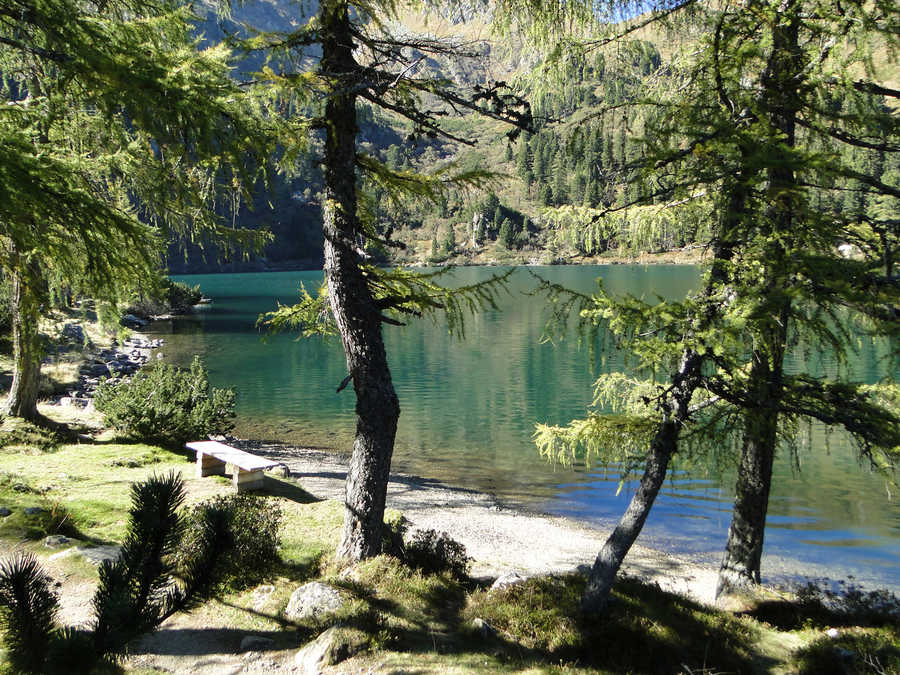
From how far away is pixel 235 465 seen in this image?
377 inches

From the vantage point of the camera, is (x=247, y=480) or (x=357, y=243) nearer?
(x=357, y=243)

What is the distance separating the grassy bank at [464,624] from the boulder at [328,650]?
36 millimetres

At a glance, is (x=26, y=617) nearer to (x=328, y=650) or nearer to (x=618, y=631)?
(x=328, y=650)

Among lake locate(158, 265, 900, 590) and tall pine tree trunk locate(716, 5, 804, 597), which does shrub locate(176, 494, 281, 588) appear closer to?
lake locate(158, 265, 900, 590)

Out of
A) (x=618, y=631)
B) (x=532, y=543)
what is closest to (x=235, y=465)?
(x=532, y=543)

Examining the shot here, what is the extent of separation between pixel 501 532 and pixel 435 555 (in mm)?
4890

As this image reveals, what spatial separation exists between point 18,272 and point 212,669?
4.04m

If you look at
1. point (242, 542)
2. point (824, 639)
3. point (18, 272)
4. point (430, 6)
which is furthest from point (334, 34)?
point (824, 639)

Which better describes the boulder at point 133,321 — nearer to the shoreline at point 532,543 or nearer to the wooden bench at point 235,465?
the shoreline at point 532,543

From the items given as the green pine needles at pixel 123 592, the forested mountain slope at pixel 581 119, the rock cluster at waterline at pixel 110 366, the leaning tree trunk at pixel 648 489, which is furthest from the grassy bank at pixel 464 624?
the rock cluster at waterline at pixel 110 366

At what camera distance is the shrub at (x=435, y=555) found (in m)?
6.77

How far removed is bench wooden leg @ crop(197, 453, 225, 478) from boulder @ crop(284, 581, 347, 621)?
5.24 meters

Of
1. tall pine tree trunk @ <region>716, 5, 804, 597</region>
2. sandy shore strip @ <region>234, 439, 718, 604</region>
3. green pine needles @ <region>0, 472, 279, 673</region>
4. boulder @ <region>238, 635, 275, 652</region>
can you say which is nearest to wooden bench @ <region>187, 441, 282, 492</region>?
sandy shore strip @ <region>234, 439, 718, 604</region>

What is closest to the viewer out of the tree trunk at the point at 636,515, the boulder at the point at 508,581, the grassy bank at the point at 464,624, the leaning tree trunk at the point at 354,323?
the grassy bank at the point at 464,624
